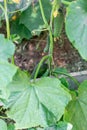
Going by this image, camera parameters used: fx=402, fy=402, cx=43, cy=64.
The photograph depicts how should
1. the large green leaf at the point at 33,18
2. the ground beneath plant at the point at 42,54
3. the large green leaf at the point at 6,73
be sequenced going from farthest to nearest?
the ground beneath plant at the point at 42,54 → the large green leaf at the point at 33,18 → the large green leaf at the point at 6,73

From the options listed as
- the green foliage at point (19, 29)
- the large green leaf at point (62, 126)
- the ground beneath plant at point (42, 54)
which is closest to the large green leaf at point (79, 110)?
the large green leaf at point (62, 126)

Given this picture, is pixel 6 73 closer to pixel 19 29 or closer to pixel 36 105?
pixel 36 105

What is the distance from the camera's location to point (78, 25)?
1.09m

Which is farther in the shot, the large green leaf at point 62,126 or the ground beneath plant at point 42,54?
the ground beneath plant at point 42,54

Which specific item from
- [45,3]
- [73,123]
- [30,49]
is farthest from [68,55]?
[73,123]

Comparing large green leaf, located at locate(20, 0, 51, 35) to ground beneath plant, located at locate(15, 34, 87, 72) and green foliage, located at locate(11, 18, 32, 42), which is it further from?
ground beneath plant, located at locate(15, 34, 87, 72)

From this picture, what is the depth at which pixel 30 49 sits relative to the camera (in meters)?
2.04

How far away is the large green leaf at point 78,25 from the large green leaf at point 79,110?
0.17 meters

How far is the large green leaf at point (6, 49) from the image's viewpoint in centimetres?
104

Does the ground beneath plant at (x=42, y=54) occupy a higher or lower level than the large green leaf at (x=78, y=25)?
lower

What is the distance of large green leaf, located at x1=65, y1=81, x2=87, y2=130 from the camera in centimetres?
121

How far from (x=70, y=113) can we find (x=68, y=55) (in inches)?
30.2

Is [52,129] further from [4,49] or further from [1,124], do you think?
[4,49]

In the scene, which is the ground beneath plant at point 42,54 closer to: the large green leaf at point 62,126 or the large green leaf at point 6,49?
the large green leaf at point 62,126
